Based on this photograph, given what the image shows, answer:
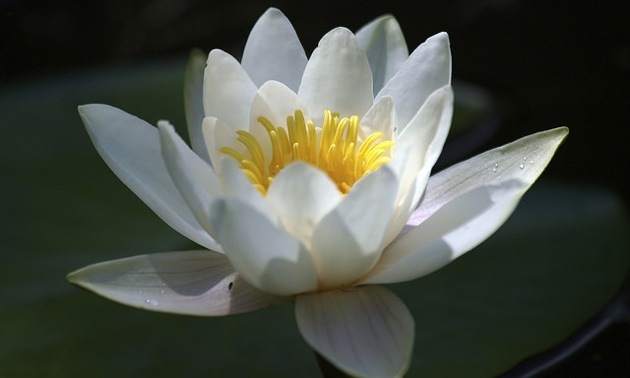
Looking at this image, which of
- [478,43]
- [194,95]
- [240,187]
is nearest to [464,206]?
[240,187]

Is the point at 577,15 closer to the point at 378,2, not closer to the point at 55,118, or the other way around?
the point at 378,2

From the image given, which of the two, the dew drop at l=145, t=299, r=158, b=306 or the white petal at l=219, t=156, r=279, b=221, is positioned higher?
the white petal at l=219, t=156, r=279, b=221

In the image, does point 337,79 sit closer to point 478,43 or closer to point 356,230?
point 356,230

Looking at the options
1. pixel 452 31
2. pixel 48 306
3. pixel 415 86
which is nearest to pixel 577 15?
pixel 452 31

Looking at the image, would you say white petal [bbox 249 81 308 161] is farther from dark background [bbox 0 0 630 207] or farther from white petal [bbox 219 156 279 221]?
dark background [bbox 0 0 630 207]

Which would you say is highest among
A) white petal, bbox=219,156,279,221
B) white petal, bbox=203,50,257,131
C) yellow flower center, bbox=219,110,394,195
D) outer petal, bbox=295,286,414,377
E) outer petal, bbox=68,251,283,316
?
white petal, bbox=203,50,257,131

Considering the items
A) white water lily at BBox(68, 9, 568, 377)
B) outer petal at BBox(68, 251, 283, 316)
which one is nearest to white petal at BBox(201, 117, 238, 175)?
white water lily at BBox(68, 9, 568, 377)
